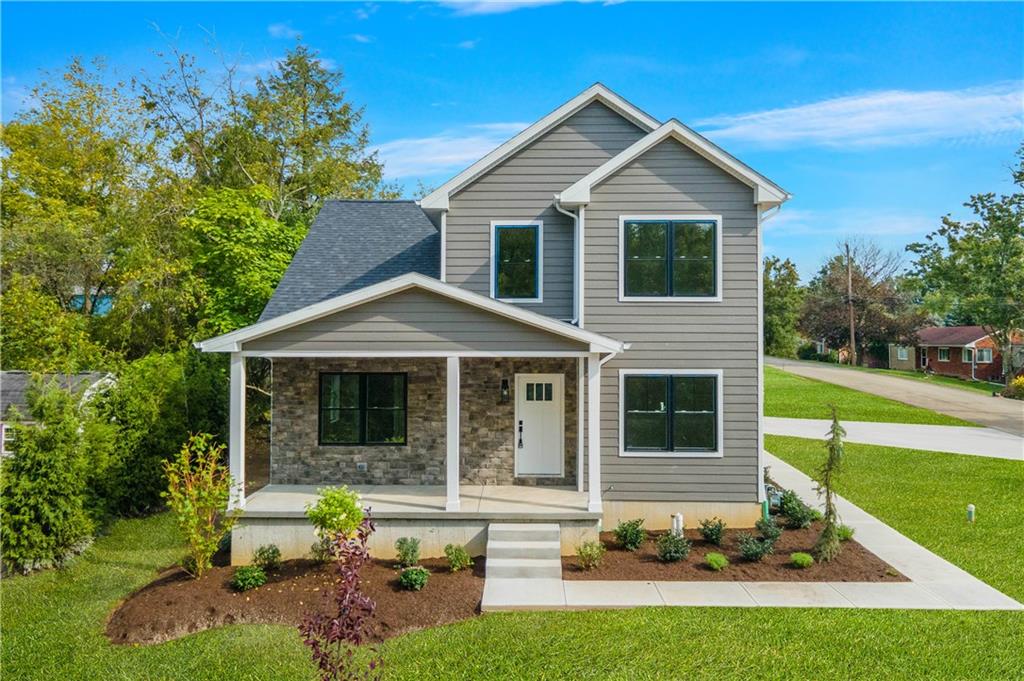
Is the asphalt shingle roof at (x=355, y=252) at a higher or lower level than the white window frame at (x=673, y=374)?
higher

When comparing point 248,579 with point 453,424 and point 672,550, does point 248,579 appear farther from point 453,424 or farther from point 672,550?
point 672,550

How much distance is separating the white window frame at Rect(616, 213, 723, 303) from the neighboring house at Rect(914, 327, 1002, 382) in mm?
38874

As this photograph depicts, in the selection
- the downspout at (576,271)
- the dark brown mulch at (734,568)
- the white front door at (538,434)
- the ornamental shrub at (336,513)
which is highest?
the downspout at (576,271)

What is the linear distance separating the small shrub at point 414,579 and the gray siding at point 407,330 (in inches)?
128

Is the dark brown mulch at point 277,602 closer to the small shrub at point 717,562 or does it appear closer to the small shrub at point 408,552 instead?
the small shrub at point 408,552

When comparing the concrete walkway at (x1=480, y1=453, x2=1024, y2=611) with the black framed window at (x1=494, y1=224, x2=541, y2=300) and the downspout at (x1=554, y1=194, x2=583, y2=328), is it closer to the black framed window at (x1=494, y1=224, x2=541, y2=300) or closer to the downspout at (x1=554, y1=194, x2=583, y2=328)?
the downspout at (x1=554, y1=194, x2=583, y2=328)

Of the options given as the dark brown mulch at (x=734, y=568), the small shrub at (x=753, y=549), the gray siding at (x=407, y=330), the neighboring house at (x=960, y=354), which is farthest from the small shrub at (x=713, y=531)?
the neighboring house at (x=960, y=354)

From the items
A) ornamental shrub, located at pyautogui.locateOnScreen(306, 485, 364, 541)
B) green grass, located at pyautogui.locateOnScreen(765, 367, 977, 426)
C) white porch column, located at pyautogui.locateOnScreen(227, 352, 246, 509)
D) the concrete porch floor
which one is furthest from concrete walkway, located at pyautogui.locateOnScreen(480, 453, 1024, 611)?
green grass, located at pyautogui.locateOnScreen(765, 367, 977, 426)

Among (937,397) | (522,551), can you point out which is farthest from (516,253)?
(937,397)

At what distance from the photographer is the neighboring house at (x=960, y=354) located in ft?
139

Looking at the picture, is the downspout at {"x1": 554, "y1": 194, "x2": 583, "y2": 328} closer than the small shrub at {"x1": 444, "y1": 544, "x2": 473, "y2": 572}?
No

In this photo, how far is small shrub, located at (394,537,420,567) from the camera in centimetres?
905

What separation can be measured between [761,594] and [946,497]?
801 centimetres

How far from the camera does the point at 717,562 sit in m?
8.99
